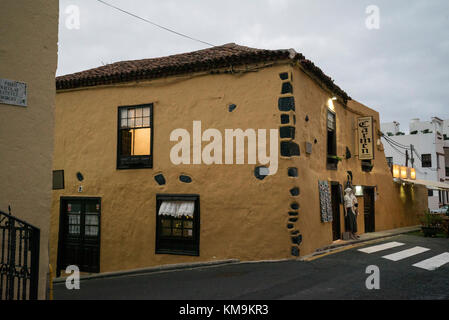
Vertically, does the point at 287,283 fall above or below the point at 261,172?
below

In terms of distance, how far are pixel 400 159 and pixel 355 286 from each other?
31557mm

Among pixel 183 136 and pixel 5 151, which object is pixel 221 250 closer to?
pixel 183 136

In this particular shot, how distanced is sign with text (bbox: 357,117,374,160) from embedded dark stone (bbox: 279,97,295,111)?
21.1 ft

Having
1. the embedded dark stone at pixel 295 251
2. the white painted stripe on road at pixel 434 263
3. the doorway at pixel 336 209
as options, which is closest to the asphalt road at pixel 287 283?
the white painted stripe on road at pixel 434 263

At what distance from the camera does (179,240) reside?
10719mm

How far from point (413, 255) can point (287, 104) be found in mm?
5346

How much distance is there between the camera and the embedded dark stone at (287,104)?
9828mm

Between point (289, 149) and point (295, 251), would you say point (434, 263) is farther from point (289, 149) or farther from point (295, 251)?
point (289, 149)

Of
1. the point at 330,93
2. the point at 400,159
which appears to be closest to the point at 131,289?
the point at 330,93

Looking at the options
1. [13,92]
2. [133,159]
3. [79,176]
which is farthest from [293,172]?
[79,176]

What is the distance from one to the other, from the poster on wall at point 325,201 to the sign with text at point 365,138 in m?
3.87

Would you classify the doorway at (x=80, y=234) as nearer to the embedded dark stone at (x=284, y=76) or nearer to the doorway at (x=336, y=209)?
the embedded dark stone at (x=284, y=76)

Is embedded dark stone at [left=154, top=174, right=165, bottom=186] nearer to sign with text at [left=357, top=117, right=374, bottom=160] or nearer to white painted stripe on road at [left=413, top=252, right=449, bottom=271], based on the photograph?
white painted stripe on road at [left=413, top=252, right=449, bottom=271]

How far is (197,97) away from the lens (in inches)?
428
